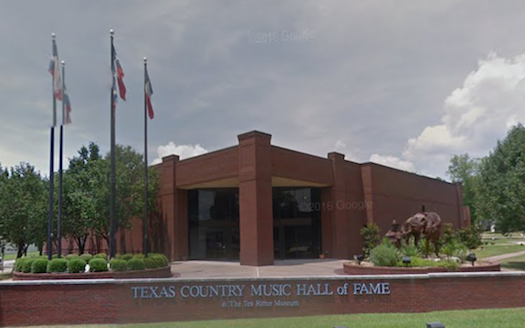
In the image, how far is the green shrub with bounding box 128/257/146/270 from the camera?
1859cm

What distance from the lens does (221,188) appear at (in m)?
33.0

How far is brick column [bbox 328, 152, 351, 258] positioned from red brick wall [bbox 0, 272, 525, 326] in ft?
61.7

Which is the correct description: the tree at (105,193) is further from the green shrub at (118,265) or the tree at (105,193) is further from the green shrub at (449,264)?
the green shrub at (449,264)

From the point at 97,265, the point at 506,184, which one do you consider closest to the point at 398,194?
the point at 506,184

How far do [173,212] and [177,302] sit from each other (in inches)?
796

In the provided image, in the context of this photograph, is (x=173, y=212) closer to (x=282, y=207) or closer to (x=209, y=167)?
(x=209, y=167)

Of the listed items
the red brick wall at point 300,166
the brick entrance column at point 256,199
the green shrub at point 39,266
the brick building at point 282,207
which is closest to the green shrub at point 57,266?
the green shrub at point 39,266

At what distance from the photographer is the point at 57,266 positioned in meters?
17.7

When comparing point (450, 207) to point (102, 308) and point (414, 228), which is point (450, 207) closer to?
point (414, 228)

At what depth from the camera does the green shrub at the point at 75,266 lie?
57.7 feet

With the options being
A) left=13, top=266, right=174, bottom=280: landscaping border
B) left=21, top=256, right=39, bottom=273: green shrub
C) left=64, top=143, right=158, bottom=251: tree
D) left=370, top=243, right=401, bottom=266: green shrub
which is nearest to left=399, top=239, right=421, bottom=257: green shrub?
left=370, top=243, right=401, bottom=266: green shrub

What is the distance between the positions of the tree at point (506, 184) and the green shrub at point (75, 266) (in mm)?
21216

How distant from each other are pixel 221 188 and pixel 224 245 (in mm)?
4174

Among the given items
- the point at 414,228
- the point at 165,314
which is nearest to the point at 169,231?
the point at 414,228
